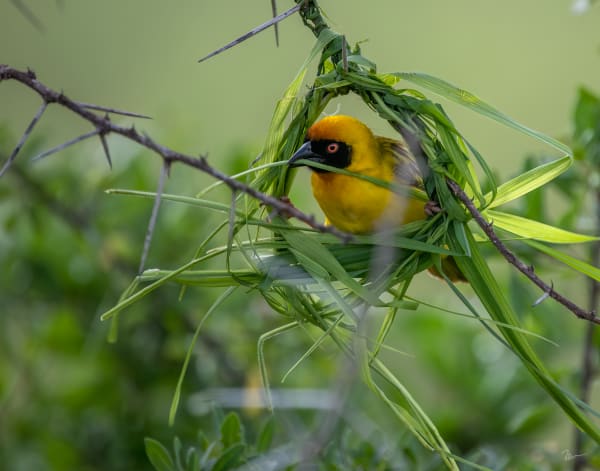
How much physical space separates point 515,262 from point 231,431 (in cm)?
63

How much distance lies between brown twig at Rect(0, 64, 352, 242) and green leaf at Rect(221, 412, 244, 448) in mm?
545

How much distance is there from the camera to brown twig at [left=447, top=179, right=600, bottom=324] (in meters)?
1.26

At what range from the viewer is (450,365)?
2.90 meters

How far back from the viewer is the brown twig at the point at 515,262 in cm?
126

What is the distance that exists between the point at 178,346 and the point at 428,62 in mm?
3935

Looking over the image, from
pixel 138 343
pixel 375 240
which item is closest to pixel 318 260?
pixel 375 240

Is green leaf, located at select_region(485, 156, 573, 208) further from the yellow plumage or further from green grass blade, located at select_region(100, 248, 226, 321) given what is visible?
green grass blade, located at select_region(100, 248, 226, 321)

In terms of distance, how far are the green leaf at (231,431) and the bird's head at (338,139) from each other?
0.51m

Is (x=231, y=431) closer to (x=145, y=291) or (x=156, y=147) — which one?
(x=145, y=291)

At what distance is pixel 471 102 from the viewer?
134cm

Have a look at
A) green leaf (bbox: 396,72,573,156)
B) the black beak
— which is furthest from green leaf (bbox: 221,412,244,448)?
green leaf (bbox: 396,72,573,156)

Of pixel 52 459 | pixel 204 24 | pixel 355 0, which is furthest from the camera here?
pixel 204 24

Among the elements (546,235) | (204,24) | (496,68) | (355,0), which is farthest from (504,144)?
(546,235)

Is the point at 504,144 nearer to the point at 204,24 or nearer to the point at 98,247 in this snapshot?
the point at 204,24
